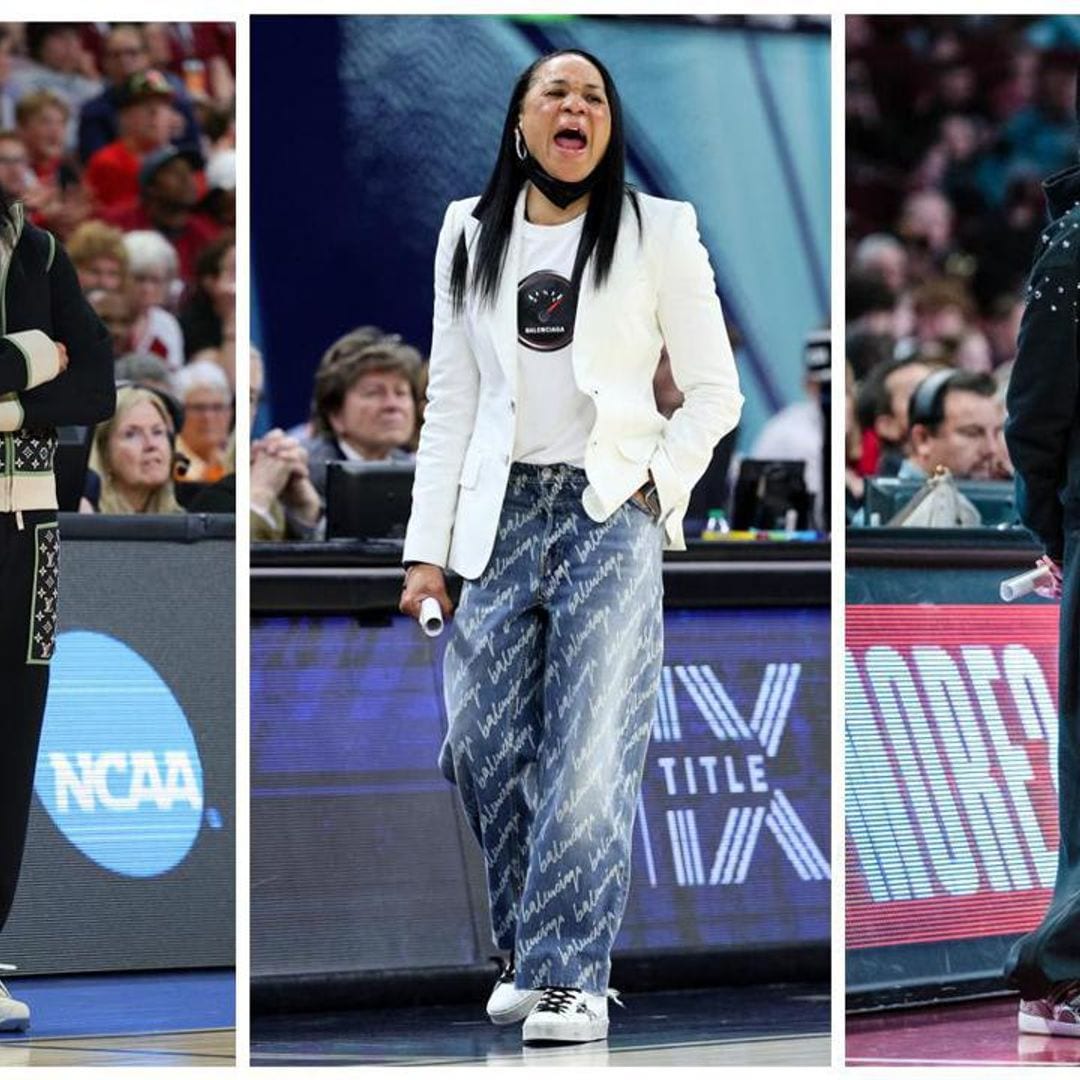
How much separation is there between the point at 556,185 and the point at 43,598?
135 centimetres

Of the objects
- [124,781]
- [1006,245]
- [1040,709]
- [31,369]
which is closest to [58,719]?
[124,781]

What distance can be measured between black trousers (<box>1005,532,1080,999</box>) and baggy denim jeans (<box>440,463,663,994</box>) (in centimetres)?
85

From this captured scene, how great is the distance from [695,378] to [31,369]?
52.4 inches

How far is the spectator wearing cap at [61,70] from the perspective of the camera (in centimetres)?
889

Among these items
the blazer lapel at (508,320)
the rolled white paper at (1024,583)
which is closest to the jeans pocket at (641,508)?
the blazer lapel at (508,320)

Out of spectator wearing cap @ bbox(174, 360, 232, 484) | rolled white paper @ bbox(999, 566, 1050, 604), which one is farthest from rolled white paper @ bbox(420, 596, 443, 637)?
spectator wearing cap @ bbox(174, 360, 232, 484)

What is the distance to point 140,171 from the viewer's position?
8.86 metres

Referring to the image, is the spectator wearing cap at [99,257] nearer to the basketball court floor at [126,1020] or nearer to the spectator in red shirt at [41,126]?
the spectator in red shirt at [41,126]

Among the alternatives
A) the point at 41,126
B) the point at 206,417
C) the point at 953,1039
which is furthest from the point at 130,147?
the point at 953,1039

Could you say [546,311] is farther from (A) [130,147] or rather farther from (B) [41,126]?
(B) [41,126]

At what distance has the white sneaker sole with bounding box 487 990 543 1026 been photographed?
4094 millimetres

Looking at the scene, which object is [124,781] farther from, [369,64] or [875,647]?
[369,64]

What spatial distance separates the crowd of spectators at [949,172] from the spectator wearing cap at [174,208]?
10.2 feet
